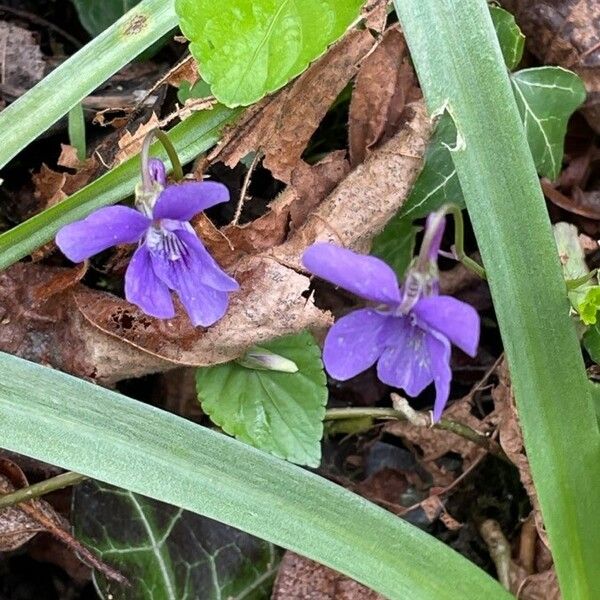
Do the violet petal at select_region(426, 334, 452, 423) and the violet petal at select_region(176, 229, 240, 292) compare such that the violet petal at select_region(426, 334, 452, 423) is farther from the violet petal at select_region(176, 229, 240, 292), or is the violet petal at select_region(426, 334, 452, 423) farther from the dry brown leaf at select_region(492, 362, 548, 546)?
the dry brown leaf at select_region(492, 362, 548, 546)

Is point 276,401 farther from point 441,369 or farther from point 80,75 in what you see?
point 80,75

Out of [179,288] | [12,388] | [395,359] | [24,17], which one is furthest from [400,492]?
[24,17]

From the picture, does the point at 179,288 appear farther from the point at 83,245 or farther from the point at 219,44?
the point at 219,44

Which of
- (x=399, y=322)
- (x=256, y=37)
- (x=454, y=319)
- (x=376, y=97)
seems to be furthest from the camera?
(x=376, y=97)

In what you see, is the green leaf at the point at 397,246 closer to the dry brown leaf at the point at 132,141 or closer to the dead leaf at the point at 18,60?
the dry brown leaf at the point at 132,141

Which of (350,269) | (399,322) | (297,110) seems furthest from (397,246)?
(350,269)

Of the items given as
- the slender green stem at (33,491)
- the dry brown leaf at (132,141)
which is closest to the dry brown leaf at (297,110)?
the dry brown leaf at (132,141)
